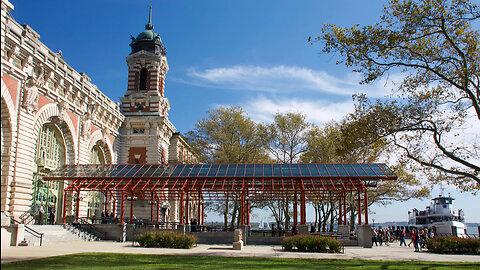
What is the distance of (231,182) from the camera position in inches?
1453

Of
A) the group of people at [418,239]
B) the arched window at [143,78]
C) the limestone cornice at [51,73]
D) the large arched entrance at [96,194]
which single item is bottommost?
the group of people at [418,239]

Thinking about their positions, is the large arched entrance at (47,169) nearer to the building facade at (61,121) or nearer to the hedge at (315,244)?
the building facade at (61,121)

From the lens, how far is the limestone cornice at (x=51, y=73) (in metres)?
26.2

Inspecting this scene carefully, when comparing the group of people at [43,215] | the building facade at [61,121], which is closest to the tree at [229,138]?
the building facade at [61,121]

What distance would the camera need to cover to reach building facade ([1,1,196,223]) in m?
26.4

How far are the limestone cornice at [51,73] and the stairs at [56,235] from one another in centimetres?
1007

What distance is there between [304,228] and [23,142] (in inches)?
806

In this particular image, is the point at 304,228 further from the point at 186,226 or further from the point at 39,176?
Answer: the point at 39,176

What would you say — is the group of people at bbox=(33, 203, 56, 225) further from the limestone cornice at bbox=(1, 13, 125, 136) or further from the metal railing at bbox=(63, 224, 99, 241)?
the limestone cornice at bbox=(1, 13, 125, 136)

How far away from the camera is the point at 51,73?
3138 centimetres

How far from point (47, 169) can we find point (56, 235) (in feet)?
31.2

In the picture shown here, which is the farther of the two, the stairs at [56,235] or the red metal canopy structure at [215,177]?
the red metal canopy structure at [215,177]

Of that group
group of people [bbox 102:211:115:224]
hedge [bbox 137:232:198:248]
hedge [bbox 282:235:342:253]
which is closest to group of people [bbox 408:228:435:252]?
hedge [bbox 282:235:342:253]

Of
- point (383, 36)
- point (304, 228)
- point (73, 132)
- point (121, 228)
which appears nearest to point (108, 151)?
point (73, 132)
